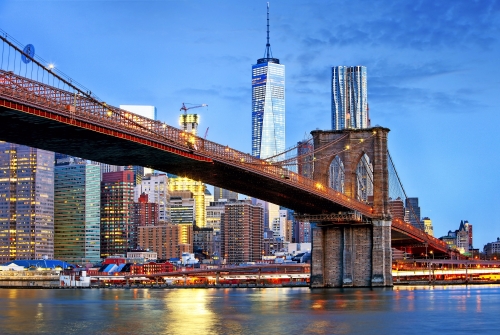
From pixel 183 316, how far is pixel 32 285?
103327mm

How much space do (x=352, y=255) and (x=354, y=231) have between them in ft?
6.93

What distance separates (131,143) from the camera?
5394cm

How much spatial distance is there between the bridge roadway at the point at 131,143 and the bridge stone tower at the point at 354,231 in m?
1.93

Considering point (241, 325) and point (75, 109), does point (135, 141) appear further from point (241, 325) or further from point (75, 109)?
point (241, 325)

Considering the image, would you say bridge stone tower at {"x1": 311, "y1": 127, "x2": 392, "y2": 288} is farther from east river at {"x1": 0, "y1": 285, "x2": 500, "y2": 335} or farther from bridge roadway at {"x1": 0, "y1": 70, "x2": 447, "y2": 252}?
east river at {"x1": 0, "y1": 285, "x2": 500, "y2": 335}

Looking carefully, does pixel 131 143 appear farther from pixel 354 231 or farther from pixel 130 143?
pixel 354 231

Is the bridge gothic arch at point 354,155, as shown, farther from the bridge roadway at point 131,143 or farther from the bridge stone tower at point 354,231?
the bridge roadway at point 131,143

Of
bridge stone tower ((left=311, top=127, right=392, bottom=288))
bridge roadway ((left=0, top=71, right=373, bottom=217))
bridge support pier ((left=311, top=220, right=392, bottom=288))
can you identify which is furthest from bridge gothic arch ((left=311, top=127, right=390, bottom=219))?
bridge roadway ((left=0, top=71, right=373, bottom=217))

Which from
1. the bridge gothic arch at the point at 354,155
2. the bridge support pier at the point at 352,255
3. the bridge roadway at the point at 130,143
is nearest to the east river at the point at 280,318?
the bridge roadway at the point at 130,143

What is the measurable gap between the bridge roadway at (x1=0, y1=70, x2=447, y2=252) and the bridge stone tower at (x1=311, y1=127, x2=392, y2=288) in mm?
1929

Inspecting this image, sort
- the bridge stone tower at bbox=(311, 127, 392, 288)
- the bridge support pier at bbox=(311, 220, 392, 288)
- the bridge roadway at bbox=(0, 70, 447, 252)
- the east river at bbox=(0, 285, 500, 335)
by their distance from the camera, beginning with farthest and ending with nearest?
the bridge stone tower at bbox=(311, 127, 392, 288) < the bridge support pier at bbox=(311, 220, 392, 288) < the bridge roadway at bbox=(0, 70, 447, 252) < the east river at bbox=(0, 285, 500, 335)

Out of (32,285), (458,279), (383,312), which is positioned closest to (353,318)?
(383,312)

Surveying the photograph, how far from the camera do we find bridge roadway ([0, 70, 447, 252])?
151 ft

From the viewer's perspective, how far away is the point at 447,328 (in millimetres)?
40406
